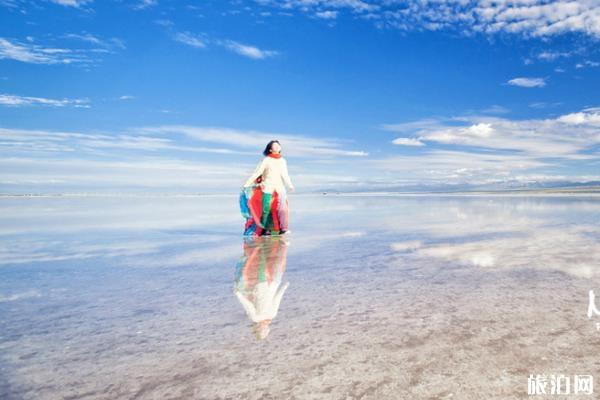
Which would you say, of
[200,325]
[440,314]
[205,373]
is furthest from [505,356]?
[200,325]

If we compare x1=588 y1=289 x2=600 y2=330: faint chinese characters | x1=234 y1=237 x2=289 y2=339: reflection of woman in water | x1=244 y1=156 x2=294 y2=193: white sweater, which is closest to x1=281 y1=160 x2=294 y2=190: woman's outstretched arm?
x1=244 y1=156 x2=294 y2=193: white sweater

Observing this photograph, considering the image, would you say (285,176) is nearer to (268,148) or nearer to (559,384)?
(268,148)

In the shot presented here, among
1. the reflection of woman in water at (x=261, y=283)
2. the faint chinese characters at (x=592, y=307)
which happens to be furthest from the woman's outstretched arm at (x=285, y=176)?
the faint chinese characters at (x=592, y=307)

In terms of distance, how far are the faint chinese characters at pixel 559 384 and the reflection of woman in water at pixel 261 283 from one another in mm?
1764

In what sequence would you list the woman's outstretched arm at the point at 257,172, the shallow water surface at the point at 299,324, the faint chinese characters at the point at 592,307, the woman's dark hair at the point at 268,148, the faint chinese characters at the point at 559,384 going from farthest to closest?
the woman's dark hair at the point at 268,148 < the woman's outstretched arm at the point at 257,172 < the faint chinese characters at the point at 592,307 < the shallow water surface at the point at 299,324 < the faint chinese characters at the point at 559,384

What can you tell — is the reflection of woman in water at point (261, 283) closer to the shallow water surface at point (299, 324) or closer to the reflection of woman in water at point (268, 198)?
the shallow water surface at point (299, 324)

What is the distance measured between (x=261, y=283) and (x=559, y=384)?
10.3 feet

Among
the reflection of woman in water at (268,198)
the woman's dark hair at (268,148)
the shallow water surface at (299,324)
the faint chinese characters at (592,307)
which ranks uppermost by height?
the woman's dark hair at (268,148)

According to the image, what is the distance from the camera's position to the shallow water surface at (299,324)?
7.52ft

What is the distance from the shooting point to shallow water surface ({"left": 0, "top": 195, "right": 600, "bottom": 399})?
7.52 feet

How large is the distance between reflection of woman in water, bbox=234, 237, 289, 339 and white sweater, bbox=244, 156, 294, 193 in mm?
2279

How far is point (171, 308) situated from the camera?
3773mm

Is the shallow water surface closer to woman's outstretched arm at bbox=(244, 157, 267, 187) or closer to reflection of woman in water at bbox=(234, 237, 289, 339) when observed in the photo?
reflection of woman in water at bbox=(234, 237, 289, 339)

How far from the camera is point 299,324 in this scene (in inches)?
126
